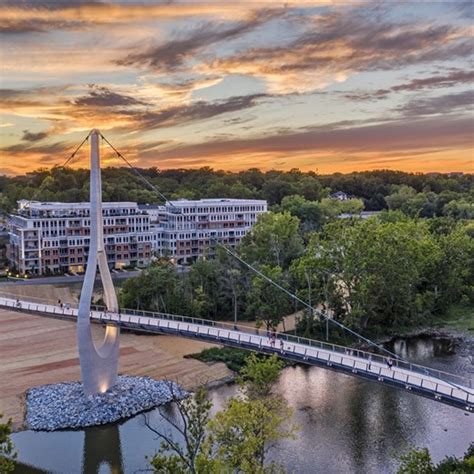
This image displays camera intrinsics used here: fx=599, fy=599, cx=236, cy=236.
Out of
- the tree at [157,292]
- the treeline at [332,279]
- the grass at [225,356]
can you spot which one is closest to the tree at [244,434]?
the grass at [225,356]

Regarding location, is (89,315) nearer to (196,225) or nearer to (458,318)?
(458,318)

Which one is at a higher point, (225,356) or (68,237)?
(68,237)

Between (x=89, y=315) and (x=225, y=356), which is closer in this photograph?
(x=89, y=315)

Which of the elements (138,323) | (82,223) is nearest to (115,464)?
(138,323)

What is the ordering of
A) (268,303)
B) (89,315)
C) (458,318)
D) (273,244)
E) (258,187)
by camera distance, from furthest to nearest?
(258,187) < (273,244) < (458,318) < (268,303) < (89,315)

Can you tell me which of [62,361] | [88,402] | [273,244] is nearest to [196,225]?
[273,244]
